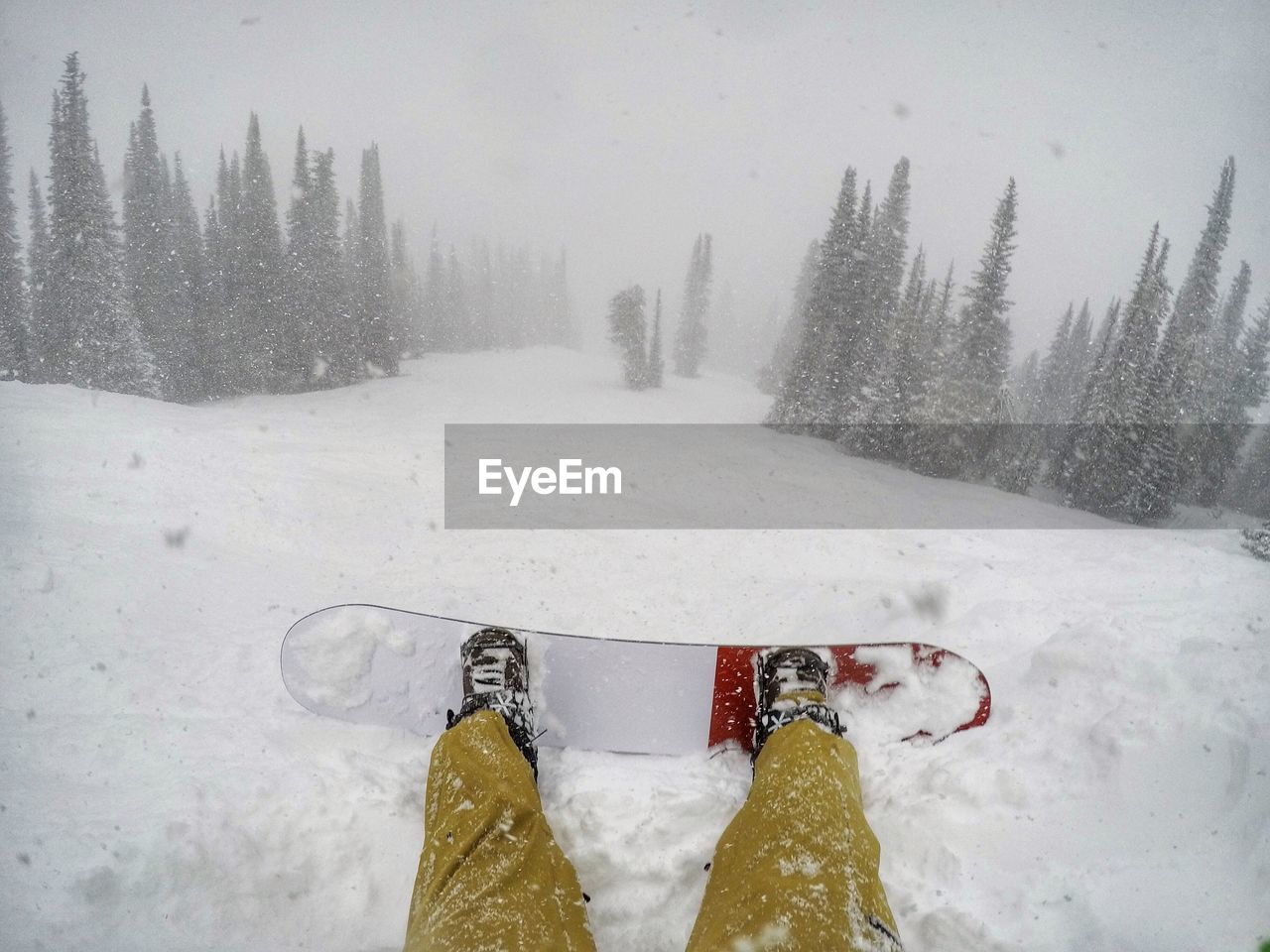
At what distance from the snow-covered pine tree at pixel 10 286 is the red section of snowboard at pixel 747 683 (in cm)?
2513

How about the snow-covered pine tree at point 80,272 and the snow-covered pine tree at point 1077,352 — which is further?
the snow-covered pine tree at point 1077,352

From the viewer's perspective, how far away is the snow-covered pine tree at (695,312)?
81.4 feet

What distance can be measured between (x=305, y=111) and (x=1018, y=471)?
2624 centimetres

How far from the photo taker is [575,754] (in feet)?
10.1

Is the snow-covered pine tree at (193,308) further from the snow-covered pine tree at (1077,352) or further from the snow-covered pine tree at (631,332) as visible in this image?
the snow-covered pine tree at (1077,352)

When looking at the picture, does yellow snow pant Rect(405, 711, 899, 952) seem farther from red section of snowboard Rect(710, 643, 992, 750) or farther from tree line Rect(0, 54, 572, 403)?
tree line Rect(0, 54, 572, 403)

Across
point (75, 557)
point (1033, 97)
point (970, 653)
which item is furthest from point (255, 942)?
point (1033, 97)

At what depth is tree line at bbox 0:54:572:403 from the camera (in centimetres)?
1600

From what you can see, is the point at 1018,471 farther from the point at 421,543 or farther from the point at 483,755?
the point at 483,755

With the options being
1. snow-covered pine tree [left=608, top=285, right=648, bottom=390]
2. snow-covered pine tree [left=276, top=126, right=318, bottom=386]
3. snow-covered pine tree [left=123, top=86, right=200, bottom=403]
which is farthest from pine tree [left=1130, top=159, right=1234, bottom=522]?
snow-covered pine tree [left=123, top=86, right=200, bottom=403]

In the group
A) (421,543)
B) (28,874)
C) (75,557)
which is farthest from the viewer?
(421,543)

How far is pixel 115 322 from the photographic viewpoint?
16.5 m

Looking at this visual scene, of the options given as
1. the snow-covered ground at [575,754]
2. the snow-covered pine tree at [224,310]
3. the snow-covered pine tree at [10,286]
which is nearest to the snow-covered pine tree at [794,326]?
the snow-covered ground at [575,754]

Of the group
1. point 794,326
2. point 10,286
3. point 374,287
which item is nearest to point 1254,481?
point 794,326
